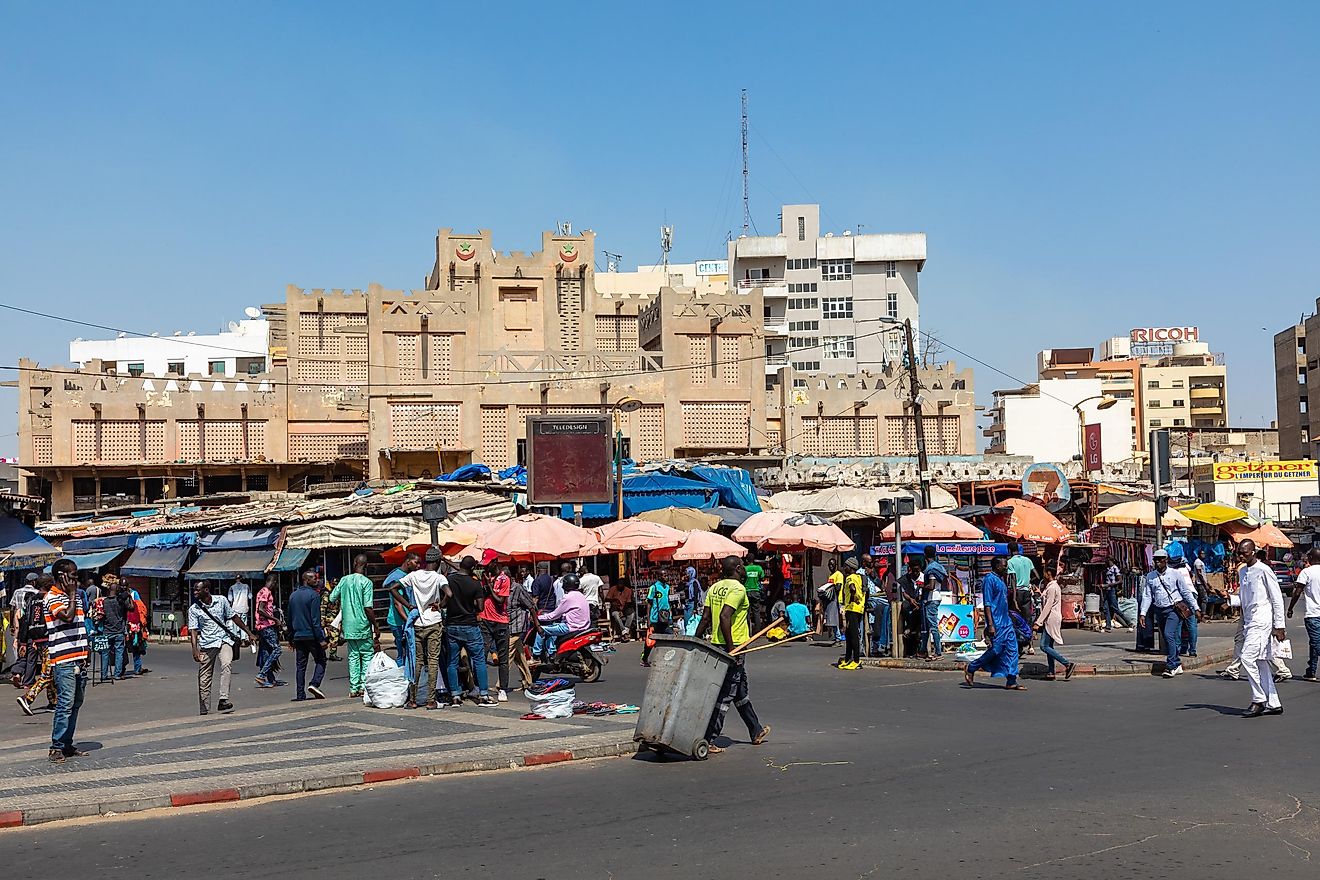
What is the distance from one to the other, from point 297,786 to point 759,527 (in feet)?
58.7

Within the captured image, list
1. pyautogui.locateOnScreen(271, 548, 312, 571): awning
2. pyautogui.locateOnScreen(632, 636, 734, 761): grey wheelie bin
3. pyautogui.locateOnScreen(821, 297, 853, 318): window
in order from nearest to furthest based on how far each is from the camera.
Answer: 1. pyautogui.locateOnScreen(632, 636, 734, 761): grey wheelie bin
2. pyautogui.locateOnScreen(271, 548, 312, 571): awning
3. pyautogui.locateOnScreen(821, 297, 853, 318): window

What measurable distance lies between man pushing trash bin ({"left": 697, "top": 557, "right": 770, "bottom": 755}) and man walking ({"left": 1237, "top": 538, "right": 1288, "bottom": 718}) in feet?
16.6

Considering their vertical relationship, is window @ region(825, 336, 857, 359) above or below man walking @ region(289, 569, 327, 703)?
above

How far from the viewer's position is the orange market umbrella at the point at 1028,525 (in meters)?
28.6

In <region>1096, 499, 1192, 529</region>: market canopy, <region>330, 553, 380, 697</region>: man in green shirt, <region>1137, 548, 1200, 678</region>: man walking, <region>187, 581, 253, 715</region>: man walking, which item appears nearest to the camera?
<region>187, 581, 253, 715</region>: man walking

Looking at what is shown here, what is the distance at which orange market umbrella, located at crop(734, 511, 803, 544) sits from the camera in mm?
26922

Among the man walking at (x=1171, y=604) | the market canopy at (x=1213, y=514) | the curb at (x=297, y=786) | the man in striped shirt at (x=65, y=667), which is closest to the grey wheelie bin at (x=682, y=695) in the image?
the curb at (x=297, y=786)

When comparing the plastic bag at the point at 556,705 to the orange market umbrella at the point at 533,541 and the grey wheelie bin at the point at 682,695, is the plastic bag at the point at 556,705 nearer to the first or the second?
the grey wheelie bin at the point at 682,695

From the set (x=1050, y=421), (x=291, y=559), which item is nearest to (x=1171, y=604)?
(x=291, y=559)

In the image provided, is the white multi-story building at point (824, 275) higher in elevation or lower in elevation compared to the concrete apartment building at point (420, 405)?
higher

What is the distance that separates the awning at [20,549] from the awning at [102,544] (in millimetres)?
10311

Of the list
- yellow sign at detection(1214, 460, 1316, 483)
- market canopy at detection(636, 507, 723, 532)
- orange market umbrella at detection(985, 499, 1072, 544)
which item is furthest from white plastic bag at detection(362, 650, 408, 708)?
yellow sign at detection(1214, 460, 1316, 483)

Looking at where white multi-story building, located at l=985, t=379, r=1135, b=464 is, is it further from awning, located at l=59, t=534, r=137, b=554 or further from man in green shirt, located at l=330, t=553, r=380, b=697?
man in green shirt, located at l=330, t=553, r=380, b=697

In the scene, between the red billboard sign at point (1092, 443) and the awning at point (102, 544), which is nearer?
the awning at point (102, 544)
